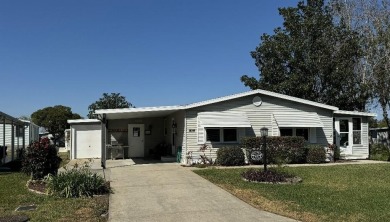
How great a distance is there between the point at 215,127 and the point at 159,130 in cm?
665

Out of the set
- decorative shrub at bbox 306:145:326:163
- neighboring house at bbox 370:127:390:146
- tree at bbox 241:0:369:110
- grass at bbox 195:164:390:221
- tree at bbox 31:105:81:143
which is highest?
tree at bbox 241:0:369:110

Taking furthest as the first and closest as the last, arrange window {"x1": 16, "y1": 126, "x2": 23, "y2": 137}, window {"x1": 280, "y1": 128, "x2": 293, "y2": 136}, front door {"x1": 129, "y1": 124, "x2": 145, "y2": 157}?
window {"x1": 16, "y1": 126, "x2": 23, "y2": 137}, front door {"x1": 129, "y1": 124, "x2": 145, "y2": 157}, window {"x1": 280, "y1": 128, "x2": 293, "y2": 136}

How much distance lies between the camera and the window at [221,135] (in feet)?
59.1

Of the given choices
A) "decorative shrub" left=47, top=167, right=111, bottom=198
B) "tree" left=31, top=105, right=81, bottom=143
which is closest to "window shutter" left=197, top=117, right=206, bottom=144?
"decorative shrub" left=47, top=167, right=111, bottom=198

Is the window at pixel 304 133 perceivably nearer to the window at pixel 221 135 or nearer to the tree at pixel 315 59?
the window at pixel 221 135

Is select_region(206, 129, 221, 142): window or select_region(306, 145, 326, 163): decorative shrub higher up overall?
select_region(206, 129, 221, 142): window


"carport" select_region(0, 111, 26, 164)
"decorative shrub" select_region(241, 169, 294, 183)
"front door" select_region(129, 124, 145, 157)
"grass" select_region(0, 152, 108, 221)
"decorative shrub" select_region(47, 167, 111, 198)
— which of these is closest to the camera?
"grass" select_region(0, 152, 108, 221)

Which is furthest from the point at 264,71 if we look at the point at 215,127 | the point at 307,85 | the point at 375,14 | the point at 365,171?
the point at 365,171

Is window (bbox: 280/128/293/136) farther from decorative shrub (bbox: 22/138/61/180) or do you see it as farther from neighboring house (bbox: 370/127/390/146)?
neighboring house (bbox: 370/127/390/146)

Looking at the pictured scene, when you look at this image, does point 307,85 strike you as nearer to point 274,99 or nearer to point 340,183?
point 274,99

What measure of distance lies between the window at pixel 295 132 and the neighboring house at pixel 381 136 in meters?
12.1

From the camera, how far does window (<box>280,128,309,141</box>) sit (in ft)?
63.1

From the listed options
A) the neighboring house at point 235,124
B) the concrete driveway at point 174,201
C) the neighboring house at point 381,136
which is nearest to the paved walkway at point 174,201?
the concrete driveway at point 174,201

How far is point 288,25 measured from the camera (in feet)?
97.8
